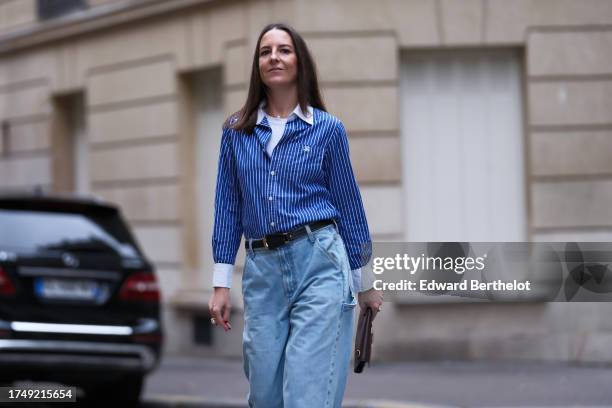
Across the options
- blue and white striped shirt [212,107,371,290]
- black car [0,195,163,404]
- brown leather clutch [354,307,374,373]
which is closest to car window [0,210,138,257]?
black car [0,195,163,404]

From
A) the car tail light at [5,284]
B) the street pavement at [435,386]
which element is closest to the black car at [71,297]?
the car tail light at [5,284]

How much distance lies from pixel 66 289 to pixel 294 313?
397cm

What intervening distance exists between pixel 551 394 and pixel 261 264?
15.2 ft

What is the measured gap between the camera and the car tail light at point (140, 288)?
793 cm

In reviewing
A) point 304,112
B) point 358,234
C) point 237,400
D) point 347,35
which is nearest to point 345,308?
point 358,234

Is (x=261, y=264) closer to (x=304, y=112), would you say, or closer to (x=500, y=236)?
(x=304, y=112)

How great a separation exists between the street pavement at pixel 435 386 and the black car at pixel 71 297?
0.86 metres

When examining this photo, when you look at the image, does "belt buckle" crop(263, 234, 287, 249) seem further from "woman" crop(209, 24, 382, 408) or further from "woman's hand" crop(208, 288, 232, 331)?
"woman's hand" crop(208, 288, 232, 331)

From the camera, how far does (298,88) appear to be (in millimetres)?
4309

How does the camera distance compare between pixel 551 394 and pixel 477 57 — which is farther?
pixel 477 57

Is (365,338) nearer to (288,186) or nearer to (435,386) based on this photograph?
(288,186)

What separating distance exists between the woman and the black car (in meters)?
3.64

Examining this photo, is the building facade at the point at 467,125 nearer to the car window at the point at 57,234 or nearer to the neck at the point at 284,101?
the car window at the point at 57,234

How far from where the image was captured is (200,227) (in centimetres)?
1259
